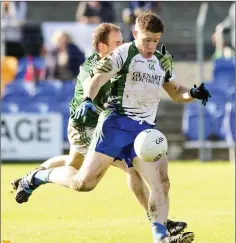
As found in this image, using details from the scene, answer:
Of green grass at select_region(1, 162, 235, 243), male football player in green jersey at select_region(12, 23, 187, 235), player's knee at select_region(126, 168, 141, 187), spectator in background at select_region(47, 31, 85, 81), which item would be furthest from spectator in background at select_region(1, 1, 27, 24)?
player's knee at select_region(126, 168, 141, 187)

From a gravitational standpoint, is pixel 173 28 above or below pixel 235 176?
above

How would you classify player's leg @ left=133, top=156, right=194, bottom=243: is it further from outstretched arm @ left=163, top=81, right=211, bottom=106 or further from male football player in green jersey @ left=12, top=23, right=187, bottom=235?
outstretched arm @ left=163, top=81, right=211, bottom=106

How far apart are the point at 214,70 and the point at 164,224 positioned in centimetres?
1272

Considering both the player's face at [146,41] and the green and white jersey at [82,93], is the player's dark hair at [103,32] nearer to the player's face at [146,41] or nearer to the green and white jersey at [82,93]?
the green and white jersey at [82,93]

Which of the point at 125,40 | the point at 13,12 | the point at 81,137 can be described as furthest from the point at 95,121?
the point at 13,12

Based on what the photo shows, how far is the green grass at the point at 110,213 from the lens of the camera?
327 inches

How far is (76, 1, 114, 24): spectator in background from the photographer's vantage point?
19.9 m

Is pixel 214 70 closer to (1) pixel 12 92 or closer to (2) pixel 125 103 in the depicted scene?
(1) pixel 12 92

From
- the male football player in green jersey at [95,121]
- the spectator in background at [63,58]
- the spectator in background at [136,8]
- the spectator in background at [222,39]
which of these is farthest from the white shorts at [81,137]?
the spectator in background at [63,58]

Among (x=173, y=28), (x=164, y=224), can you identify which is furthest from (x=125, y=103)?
(x=173, y=28)

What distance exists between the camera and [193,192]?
12742 mm

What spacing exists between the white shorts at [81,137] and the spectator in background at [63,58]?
1071 centimetres

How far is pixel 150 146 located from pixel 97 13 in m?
13.1

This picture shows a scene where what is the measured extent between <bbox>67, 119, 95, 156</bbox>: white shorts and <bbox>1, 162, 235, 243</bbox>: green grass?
33.2 inches
